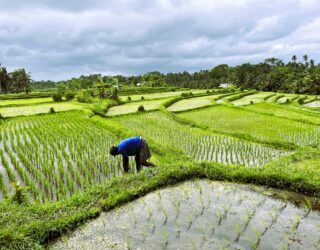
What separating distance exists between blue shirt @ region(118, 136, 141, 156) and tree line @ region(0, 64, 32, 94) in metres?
43.4

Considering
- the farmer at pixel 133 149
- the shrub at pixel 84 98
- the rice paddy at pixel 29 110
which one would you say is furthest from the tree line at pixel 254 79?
the farmer at pixel 133 149

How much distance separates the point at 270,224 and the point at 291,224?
0.29 metres

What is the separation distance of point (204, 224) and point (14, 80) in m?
49.4

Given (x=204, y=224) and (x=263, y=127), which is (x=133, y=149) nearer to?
(x=204, y=224)

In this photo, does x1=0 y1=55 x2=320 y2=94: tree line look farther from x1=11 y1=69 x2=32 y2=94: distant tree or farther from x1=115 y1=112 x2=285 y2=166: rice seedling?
x1=115 y1=112 x2=285 y2=166: rice seedling

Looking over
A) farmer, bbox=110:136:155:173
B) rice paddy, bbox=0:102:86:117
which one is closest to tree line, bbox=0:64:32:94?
rice paddy, bbox=0:102:86:117

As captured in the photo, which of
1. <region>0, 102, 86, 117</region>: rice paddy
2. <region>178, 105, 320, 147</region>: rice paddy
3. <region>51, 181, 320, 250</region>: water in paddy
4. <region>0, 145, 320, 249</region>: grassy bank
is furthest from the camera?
<region>0, 102, 86, 117</region>: rice paddy

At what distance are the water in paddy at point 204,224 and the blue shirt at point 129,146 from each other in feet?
3.96

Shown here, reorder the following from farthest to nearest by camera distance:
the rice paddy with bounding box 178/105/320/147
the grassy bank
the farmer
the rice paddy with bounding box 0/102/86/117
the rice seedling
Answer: the rice paddy with bounding box 0/102/86/117 → the rice paddy with bounding box 178/105/320/147 → the rice seedling → the farmer → the grassy bank

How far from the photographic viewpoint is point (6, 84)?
150 ft

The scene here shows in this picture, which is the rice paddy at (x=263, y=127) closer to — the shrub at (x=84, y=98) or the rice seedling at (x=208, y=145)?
the rice seedling at (x=208, y=145)

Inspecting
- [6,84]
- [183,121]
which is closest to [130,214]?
[183,121]

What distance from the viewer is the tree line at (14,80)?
147 ft

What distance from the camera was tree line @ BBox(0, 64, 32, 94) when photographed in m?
44.8
